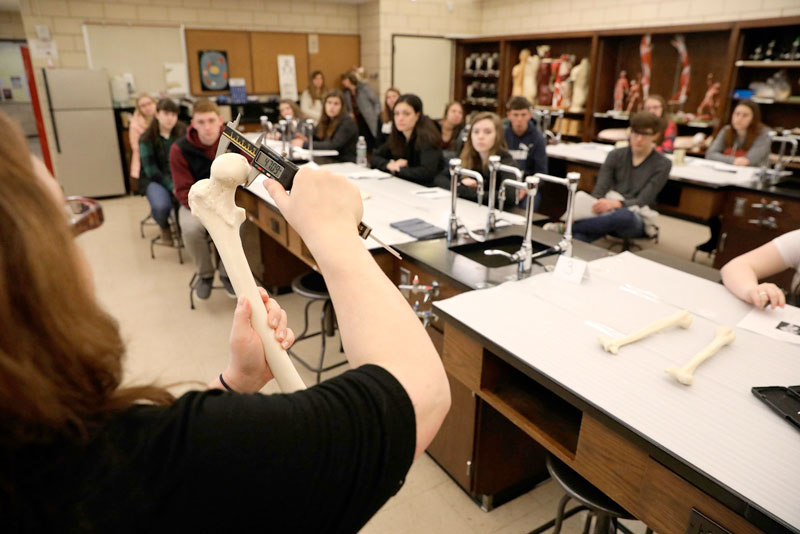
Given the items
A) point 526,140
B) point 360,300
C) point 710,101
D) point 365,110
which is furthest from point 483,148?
point 710,101

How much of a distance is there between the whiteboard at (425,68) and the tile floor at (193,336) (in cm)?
429

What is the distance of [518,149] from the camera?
431 centimetres

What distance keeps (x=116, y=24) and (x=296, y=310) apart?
5.31 m

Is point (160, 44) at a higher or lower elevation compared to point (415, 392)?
higher

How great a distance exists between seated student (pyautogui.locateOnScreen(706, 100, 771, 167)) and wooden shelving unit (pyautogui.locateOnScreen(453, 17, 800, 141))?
80 cm

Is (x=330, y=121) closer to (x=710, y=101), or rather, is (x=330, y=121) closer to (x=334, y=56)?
(x=334, y=56)

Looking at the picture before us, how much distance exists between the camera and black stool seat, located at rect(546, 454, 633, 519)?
1.24 meters

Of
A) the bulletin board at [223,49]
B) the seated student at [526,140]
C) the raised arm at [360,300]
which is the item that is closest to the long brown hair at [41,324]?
the raised arm at [360,300]

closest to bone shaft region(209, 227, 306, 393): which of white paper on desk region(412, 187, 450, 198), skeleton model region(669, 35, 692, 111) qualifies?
white paper on desk region(412, 187, 450, 198)

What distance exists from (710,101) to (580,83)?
63.7 inches

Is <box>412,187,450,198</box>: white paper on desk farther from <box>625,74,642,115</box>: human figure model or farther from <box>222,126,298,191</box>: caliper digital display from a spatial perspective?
<box>625,74,642,115</box>: human figure model

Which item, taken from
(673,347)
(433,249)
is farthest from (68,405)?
(433,249)

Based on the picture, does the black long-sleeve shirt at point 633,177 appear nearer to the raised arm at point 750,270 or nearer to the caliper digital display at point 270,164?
the raised arm at point 750,270

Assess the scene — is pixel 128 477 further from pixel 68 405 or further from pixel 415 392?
pixel 415 392
